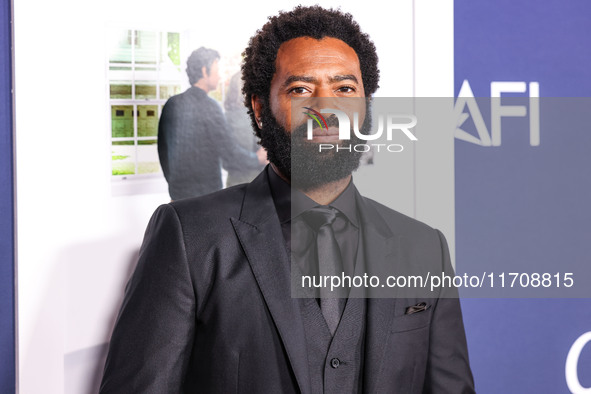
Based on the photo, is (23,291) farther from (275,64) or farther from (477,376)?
(477,376)

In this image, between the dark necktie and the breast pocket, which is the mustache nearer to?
the dark necktie

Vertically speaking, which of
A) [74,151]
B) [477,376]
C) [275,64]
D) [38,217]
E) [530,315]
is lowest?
[477,376]

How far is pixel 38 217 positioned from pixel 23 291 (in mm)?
137

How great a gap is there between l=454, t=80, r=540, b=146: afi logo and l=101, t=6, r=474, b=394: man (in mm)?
539

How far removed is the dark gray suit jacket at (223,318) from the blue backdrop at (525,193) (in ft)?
2.31

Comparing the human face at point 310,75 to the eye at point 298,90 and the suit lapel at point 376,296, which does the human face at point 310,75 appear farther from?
the suit lapel at point 376,296

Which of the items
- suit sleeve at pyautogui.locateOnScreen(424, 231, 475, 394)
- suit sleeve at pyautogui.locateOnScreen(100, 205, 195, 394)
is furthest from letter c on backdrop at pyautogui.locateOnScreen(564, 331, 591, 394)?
suit sleeve at pyautogui.locateOnScreen(100, 205, 195, 394)

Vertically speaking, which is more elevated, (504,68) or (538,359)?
(504,68)

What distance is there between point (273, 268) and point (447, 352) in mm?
415

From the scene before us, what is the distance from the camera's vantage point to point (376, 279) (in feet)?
4.07

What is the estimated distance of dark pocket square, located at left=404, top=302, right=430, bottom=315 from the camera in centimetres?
126

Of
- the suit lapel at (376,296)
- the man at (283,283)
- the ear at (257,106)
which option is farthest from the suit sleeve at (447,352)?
the ear at (257,106)

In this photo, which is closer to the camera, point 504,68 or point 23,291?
point 23,291

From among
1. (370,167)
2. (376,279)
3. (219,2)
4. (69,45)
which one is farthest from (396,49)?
(69,45)
